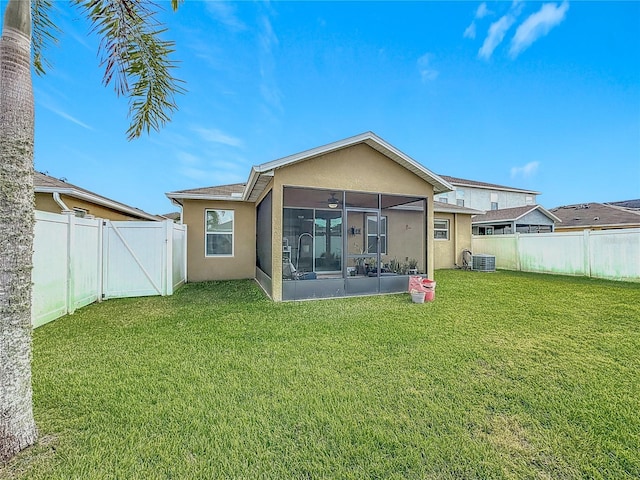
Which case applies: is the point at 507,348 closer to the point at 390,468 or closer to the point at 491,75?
the point at 390,468

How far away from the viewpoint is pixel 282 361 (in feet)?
12.6

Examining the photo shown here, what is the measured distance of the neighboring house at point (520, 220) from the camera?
59.5 feet

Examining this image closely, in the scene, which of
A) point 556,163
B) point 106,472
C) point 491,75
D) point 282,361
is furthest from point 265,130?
point 556,163

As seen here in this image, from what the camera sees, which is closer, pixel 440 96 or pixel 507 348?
pixel 507 348

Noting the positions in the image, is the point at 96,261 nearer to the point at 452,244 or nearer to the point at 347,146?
the point at 347,146

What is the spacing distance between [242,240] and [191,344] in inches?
277

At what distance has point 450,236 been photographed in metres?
15.2

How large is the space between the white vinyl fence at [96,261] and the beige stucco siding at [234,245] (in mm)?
1158

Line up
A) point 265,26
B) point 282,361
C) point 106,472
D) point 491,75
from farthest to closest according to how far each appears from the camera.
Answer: point 491,75 < point 265,26 < point 282,361 < point 106,472

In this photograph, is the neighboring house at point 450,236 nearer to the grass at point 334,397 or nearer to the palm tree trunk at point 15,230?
the grass at point 334,397

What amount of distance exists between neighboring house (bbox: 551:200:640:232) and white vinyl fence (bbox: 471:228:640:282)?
11100 millimetres

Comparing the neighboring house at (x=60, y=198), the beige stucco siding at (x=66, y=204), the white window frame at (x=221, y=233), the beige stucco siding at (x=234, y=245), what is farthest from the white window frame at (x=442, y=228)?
the beige stucco siding at (x=66, y=204)

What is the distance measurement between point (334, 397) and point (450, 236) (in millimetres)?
14164

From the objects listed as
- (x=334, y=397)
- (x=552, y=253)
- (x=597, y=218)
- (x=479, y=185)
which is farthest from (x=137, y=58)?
(x=479, y=185)
